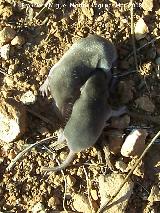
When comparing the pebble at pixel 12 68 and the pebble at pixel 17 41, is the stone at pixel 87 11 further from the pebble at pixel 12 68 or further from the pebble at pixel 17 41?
the pebble at pixel 12 68

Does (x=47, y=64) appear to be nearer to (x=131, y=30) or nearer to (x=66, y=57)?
(x=66, y=57)

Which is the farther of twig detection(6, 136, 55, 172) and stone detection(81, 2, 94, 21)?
stone detection(81, 2, 94, 21)

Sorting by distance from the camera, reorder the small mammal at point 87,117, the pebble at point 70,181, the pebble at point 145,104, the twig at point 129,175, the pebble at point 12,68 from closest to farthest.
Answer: the small mammal at point 87,117 → the twig at point 129,175 → the pebble at point 70,181 → the pebble at point 145,104 → the pebble at point 12,68

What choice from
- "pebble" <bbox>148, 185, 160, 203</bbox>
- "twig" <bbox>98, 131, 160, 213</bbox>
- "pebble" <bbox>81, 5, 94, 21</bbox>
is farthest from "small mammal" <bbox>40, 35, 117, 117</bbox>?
"pebble" <bbox>148, 185, 160, 203</bbox>

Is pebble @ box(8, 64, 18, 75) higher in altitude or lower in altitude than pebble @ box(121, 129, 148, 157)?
higher

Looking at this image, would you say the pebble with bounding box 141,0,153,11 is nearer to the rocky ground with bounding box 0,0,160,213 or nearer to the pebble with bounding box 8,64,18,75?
the rocky ground with bounding box 0,0,160,213

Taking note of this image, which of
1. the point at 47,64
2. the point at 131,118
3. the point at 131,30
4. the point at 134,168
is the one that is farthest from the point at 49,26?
the point at 134,168

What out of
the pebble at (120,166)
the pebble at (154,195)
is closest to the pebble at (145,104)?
the pebble at (120,166)

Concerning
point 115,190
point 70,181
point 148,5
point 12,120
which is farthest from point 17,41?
point 115,190
